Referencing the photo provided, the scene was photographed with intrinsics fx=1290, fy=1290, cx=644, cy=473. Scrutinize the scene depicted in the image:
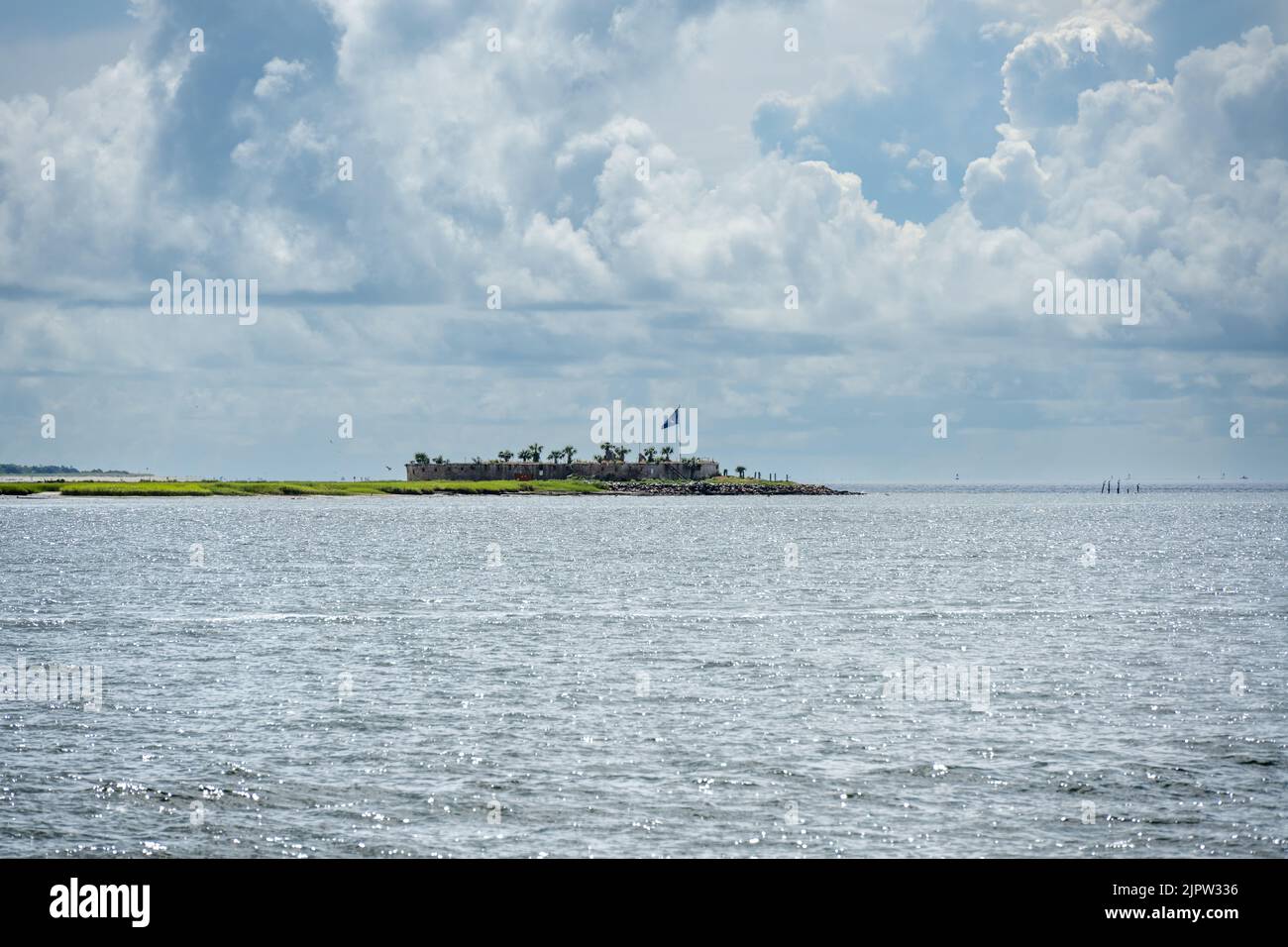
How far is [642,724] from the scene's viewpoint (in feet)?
131

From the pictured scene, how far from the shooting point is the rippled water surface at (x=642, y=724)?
28625mm

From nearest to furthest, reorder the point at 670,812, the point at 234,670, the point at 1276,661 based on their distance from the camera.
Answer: the point at 670,812, the point at 234,670, the point at 1276,661

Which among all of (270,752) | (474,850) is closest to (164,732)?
(270,752)

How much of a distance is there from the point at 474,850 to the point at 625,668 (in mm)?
25110

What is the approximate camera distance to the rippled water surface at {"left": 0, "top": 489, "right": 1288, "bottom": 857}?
28625mm

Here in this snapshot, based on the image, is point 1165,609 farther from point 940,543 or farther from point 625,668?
point 940,543
